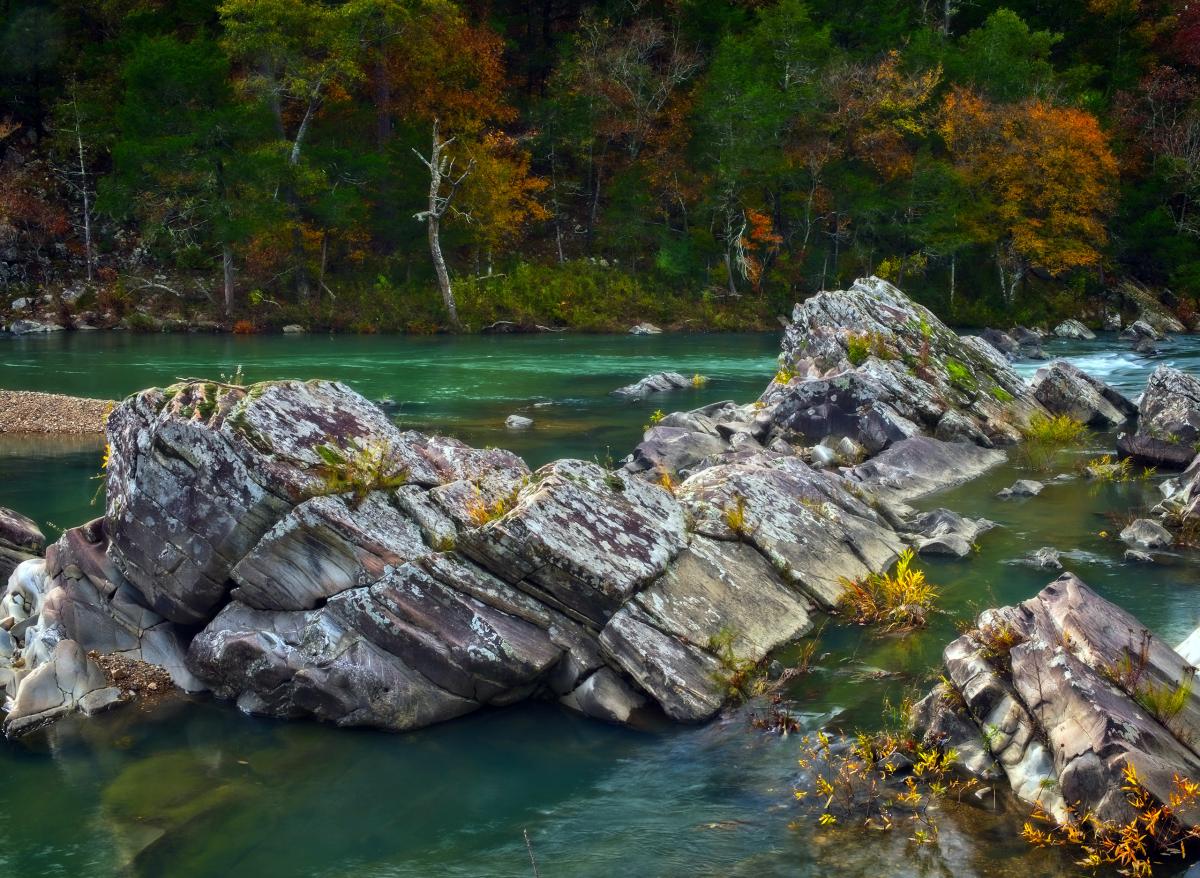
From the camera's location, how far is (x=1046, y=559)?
1398cm

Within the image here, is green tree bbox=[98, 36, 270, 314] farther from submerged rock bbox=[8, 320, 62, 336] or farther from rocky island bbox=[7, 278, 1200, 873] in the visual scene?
rocky island bbox=[7, 278, 1200, 873]

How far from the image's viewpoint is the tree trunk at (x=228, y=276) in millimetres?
51938

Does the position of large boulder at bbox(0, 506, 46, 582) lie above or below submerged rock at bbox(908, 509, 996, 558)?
above

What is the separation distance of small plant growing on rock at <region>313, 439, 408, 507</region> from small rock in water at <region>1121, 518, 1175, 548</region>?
9967 millimetres

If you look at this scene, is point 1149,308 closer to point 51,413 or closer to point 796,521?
point 796,521

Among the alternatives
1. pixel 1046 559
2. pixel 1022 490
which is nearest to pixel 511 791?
pixel 1046 559

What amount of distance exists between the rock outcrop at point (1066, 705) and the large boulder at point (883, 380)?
1202 cm

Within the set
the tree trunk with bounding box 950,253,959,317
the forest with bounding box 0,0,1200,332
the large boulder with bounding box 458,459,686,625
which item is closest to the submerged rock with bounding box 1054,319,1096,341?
the forest with bounding box 0,0,1200,332

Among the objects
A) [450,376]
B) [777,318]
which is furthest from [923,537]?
[777,318]

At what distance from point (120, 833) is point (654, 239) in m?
53.9

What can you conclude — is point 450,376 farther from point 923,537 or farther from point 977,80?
point 977,80

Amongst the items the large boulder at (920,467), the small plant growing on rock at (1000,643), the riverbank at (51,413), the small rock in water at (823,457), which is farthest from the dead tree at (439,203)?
the small plant growing on rock at (1000,643)

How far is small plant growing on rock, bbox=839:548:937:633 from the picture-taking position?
1203cm

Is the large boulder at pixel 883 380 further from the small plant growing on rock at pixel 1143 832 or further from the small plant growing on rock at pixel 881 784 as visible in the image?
the small plant growing on rock at pixel 1143 832
